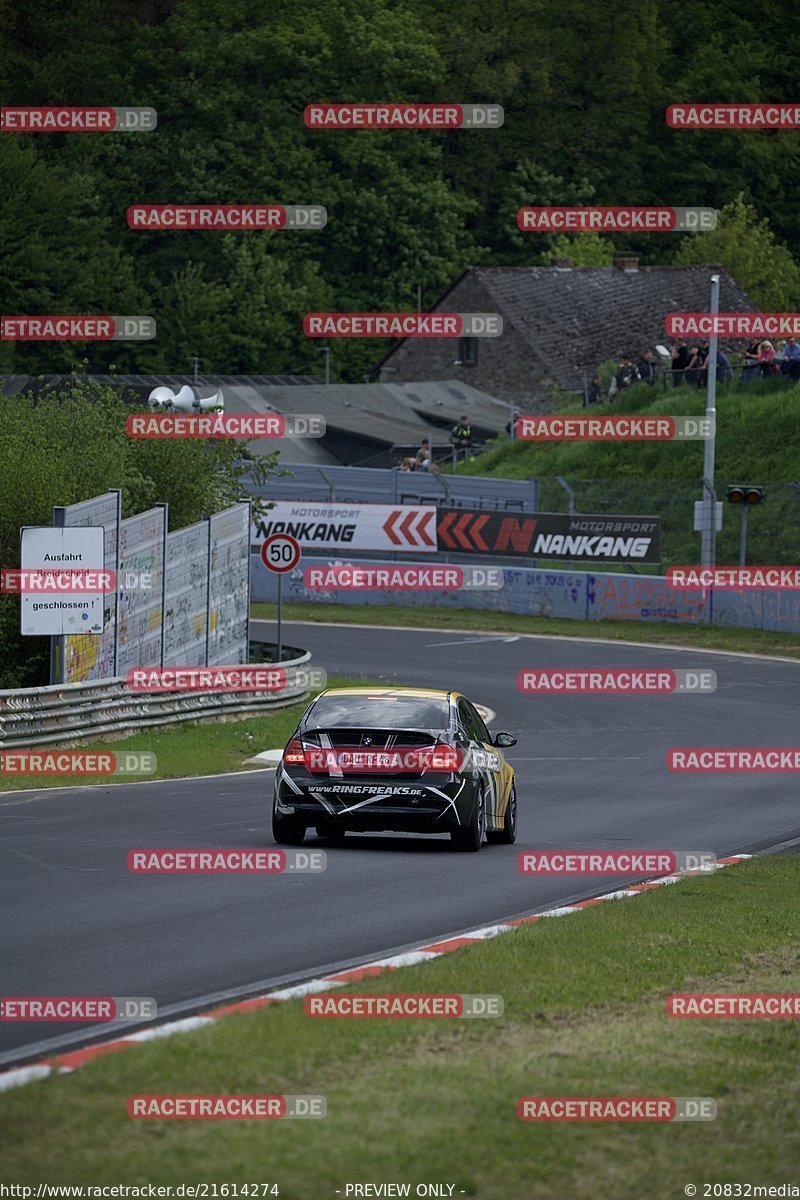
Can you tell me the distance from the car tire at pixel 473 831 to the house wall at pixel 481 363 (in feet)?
195

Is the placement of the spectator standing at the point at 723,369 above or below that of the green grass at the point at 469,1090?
above

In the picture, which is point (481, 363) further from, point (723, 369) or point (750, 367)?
point (723, 369)

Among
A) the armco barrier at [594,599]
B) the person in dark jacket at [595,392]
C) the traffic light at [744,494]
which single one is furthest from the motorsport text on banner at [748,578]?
the person in dark jacket at [595,392]

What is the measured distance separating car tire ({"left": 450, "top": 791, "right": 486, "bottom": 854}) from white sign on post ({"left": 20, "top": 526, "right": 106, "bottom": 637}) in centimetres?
949

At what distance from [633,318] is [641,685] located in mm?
45318

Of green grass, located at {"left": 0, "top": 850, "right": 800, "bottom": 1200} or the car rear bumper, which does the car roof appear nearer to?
the car rear bumper

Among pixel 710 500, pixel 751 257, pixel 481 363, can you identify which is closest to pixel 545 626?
pixel 710 500

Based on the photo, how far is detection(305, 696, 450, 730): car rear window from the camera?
16.3 metres

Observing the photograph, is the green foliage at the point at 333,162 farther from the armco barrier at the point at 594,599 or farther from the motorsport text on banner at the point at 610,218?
the armco barrier at the point at 594,599

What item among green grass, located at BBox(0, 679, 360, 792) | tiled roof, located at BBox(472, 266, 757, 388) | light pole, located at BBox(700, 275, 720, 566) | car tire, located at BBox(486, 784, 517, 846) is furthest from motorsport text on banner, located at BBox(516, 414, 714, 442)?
car tire, located at BBox(486, 784, 517, 846)

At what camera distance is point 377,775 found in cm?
1598

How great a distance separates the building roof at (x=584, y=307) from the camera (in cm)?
7706

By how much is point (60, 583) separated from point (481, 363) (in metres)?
55.2

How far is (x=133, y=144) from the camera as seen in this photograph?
3465 inches
